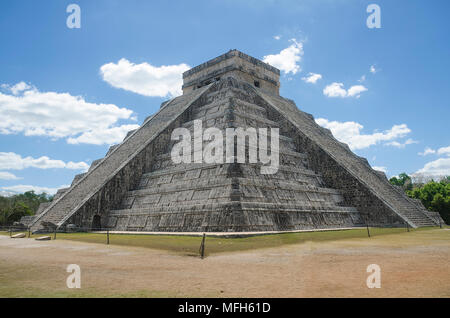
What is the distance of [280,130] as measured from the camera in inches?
875

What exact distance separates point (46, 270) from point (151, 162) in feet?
45.3

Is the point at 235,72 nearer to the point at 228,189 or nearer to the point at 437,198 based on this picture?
the point at 228,189

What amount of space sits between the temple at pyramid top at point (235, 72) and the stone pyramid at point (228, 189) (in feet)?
8.62

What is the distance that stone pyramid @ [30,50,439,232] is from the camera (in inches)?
548

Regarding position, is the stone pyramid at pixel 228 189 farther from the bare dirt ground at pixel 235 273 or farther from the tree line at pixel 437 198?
the tree line at pixel 437 198

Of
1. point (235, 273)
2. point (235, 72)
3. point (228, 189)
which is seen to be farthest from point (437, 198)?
point (235, 273)

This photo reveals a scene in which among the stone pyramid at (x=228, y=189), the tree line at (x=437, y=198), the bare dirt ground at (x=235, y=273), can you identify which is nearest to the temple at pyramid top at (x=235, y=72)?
the stone pyramid at (x=228, y=189)

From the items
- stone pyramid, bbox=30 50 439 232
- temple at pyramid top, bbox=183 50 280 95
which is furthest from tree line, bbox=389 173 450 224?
temple at pyramid top, bbox=183 50 280 95

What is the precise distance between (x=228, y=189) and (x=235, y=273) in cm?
767

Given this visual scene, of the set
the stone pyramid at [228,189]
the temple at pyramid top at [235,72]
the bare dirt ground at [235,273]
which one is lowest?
the bare dirt ground at [235,273]

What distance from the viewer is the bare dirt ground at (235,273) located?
15.5 feet

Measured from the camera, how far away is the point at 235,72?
27297 mm
